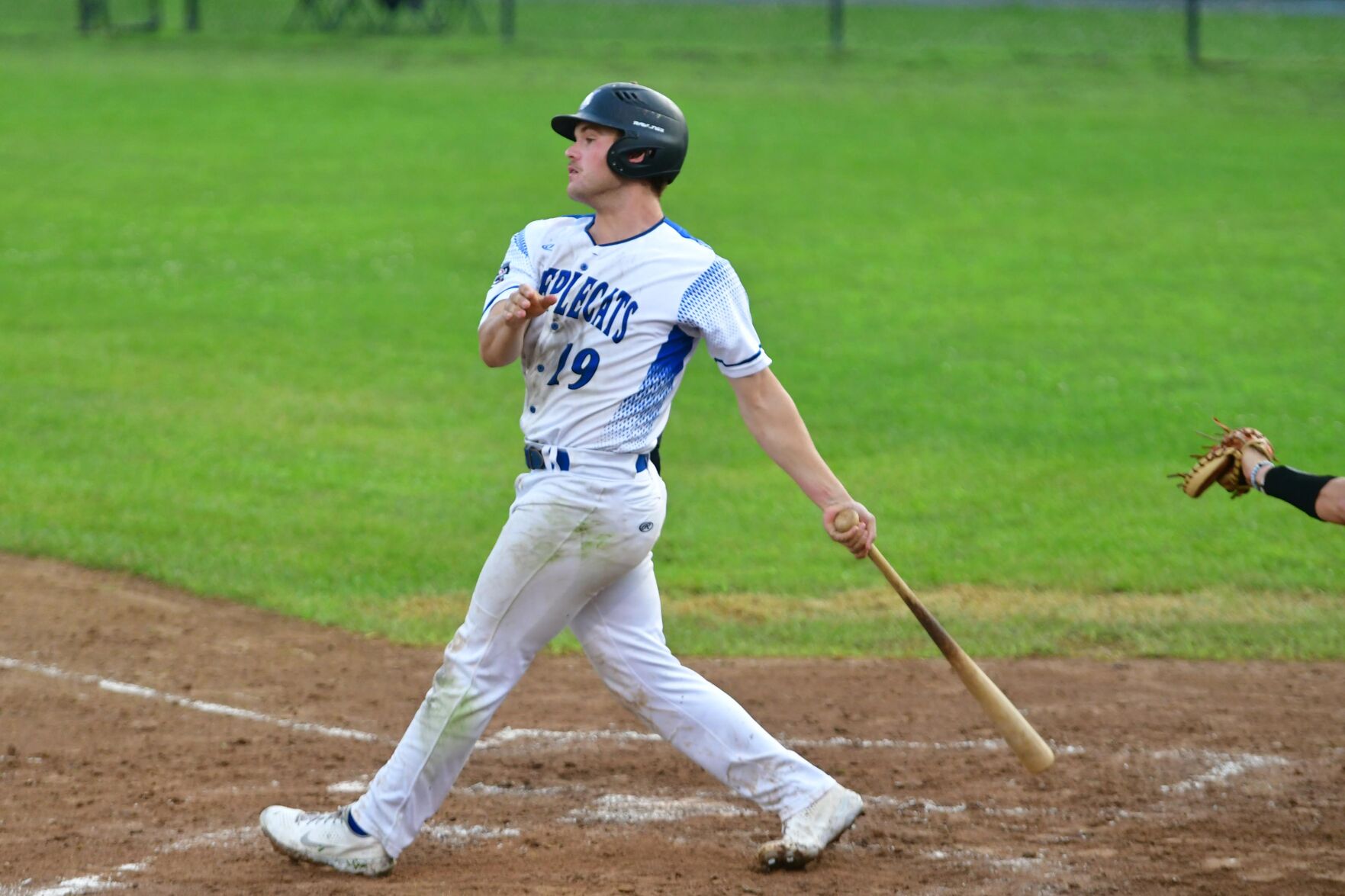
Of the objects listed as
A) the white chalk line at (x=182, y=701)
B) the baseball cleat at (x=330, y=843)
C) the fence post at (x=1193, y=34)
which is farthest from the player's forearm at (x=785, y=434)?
the fence post at (x=1193, y=34)

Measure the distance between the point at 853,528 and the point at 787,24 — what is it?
30.3 m

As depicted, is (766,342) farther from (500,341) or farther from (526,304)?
(526,304)

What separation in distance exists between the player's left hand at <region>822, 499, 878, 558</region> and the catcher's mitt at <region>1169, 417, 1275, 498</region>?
1184 mm

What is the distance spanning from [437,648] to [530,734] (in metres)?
1.32

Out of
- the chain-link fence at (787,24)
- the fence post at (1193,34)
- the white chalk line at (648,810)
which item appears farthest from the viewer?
the chain-link fence at (787,24)

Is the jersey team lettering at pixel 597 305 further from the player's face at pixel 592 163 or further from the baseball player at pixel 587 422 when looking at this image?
the player's face at pixel 592 163

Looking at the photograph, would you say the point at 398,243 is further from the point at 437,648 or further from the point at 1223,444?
the point at 1223,444

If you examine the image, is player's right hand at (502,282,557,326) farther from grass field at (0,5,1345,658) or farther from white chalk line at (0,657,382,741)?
grass field at (0,5,1345,658)

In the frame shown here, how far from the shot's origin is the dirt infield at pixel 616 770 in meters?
4.95

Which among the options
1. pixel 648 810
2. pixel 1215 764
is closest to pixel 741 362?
pixel 648 810

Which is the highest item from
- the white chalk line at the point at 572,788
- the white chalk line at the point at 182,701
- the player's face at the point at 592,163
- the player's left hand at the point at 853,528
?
the player's face at the point at 592,163

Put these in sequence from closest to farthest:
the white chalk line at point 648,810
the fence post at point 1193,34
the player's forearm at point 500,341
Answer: the player's forearm at point 500,341
the white chalk line at point 648,810
the fence post at point 1193,34

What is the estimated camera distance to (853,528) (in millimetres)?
4742

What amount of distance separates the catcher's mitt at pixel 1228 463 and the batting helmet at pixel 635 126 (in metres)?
1.93
